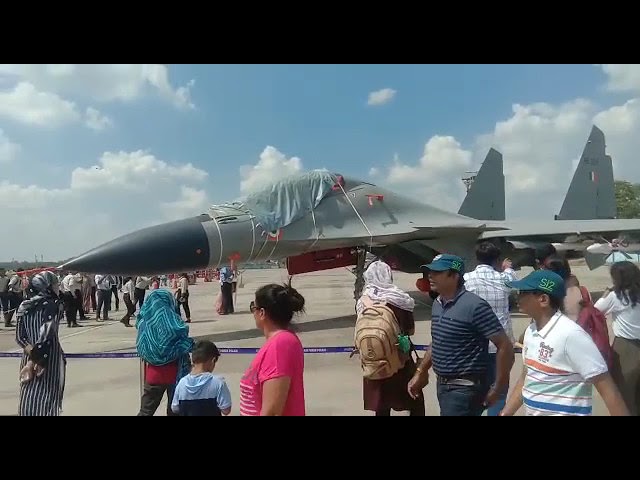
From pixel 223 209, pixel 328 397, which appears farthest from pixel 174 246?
pixel 328 397

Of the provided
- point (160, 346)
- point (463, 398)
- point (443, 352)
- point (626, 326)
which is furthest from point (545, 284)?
point (160, 346)

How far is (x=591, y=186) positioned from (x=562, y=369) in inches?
794

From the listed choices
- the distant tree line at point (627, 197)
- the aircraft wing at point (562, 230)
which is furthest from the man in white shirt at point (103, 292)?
the distant tree line at point (627, 197)

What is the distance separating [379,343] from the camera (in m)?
3.67

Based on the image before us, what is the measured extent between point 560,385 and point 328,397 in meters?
3.52

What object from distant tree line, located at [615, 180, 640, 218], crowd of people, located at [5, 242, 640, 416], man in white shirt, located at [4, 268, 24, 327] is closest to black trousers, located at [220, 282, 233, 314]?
man in white shirt, located at [4, 268, 24, 327]

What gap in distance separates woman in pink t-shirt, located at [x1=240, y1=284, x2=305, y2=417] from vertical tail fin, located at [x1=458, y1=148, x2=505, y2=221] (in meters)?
16.8

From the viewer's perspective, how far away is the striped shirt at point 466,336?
3.26m

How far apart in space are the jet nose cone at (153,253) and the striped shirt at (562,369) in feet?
25.1

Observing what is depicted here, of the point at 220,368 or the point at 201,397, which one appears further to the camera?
the point at 220,368

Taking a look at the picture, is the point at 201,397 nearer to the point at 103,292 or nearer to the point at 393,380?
the point at 393,380

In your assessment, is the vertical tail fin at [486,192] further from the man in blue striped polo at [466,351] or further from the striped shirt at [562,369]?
the striped shirt at [562,369]

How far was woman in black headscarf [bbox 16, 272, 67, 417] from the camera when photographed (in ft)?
13.2

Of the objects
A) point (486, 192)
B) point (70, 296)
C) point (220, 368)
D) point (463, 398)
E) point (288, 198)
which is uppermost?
point (486, 192)
